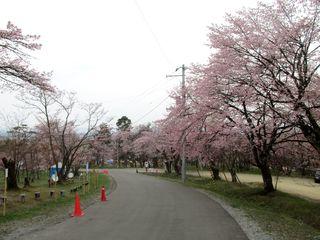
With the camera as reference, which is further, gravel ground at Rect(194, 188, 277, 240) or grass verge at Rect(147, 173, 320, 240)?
grass verge at Rect(147, 173, 320, 240)

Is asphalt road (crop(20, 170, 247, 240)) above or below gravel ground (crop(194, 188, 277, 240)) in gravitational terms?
above

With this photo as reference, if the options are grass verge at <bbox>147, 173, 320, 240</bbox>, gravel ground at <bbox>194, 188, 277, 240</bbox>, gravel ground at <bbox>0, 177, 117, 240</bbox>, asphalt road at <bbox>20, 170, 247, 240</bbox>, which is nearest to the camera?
asphalt road at <bbox>20, 170, 247, 240</bbox>

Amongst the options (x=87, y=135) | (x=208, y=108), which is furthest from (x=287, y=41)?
(x=87, y=135)

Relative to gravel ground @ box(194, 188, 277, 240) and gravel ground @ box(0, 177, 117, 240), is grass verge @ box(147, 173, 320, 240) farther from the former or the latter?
gravel ground @ box(0, 177, 117, 240)

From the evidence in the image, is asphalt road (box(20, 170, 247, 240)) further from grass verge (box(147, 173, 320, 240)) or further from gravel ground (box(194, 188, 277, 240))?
grass verge (box(147, 173, 320, 240))

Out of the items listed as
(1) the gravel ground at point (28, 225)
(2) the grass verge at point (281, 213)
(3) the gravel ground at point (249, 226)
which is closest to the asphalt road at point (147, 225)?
(3) the gravel ground at point (249, 226)

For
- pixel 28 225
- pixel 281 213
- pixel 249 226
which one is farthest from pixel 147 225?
pixel 281 213

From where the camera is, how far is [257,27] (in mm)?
16172

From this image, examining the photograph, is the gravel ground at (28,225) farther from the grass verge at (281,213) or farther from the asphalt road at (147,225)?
the grass verge at (281,213)

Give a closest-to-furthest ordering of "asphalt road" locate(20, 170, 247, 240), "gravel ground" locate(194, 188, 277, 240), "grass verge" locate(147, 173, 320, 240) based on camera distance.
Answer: "asphalt road" locate(20, 170, 247, 240), "gravel ground" locate(194, 188, 277, 240), "grass verge" locate(147, 173, 320, 240)

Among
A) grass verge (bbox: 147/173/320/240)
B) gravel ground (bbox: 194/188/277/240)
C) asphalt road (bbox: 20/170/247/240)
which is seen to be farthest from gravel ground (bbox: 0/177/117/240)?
grass verge (bbox: 147/173/320/240)

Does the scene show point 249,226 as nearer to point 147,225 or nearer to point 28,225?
point 147,225

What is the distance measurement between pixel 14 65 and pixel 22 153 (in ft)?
59.5

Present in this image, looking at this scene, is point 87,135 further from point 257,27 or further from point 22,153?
point 257,27
